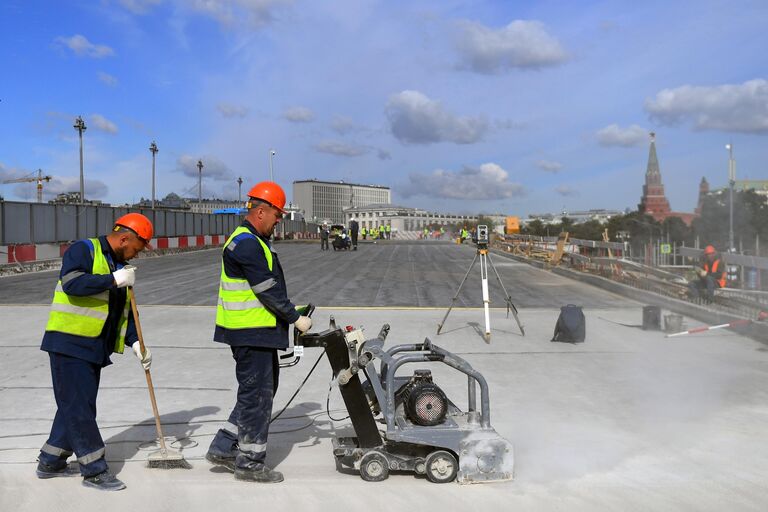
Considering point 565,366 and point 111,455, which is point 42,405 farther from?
point 565,366

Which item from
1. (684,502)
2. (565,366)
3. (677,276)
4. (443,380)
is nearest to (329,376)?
(443,380)

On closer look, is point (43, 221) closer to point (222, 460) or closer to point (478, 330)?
point (478, 330)

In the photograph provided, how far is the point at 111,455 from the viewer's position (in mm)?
4914

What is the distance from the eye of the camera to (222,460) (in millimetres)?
4633

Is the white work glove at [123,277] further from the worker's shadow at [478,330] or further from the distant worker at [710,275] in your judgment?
the distant worker at [710,275]

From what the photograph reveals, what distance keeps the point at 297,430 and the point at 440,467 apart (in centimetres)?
165

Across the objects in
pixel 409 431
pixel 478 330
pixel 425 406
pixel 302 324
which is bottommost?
pixel 478 330

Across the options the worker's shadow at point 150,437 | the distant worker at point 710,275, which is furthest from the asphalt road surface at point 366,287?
the worker's shadow at point 150,437

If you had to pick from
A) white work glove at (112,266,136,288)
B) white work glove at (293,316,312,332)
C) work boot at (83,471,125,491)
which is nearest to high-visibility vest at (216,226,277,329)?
white work glove at (293,316,312,332)

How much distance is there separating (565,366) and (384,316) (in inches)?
189

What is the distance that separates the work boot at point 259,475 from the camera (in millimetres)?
4391

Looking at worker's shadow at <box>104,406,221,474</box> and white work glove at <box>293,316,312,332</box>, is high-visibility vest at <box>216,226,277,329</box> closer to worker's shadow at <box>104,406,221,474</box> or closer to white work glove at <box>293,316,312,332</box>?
white work glove at <box>293,316,312,332</box>

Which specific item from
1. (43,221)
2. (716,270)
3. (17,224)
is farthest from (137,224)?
(43,221)

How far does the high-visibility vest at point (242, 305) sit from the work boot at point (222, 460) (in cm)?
100
